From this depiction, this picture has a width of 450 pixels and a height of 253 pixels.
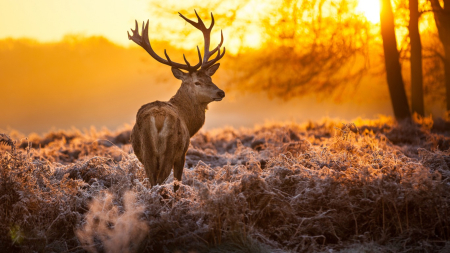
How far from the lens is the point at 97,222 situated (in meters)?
5.52

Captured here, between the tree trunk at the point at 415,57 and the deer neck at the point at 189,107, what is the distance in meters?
10.1

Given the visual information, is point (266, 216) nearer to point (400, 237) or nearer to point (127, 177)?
point (400, 237)

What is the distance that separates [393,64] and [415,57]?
2.65 feet

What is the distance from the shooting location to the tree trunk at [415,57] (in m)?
15.6

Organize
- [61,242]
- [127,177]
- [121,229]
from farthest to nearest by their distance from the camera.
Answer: [127,177], [61,242], [121,229]

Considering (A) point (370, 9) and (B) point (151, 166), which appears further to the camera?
(A) point (370, 9)

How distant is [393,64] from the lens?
15.7 m

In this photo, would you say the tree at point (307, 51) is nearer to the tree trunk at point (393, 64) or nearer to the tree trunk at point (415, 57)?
the tree trunk at point (393, 64)

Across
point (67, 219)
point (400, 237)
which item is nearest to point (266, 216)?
point (400, 237)

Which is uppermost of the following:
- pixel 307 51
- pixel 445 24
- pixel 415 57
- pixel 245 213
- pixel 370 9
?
pixel 370 9

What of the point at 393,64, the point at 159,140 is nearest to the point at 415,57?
the point at 393,64

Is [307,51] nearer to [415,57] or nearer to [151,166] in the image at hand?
[415,57]

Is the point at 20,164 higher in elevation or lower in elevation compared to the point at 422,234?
higher

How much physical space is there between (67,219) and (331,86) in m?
12.9
